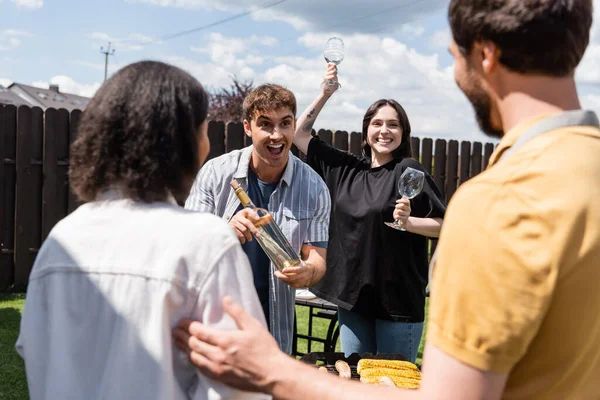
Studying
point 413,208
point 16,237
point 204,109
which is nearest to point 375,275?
point 413,208

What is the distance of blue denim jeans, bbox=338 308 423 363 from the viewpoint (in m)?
3.79

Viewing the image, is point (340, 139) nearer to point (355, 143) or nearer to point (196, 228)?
point (355, 143)

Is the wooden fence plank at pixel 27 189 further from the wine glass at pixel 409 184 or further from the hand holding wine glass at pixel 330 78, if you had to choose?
the wine glass at pixel 409 184

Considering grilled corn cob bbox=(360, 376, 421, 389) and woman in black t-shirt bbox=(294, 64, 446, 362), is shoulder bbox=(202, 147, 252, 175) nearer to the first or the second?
woman in black t-shirt bbox=(294, 64, 446, 362)

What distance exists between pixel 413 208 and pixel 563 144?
9.75 ft

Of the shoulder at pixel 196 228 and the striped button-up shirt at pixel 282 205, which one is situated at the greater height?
the shoulder at pixel 196 228

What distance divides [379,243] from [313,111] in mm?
1131

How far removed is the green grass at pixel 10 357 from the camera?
482 centimetres

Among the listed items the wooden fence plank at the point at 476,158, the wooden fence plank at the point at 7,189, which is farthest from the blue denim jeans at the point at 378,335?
the wooden fence plank at the point at 476,158

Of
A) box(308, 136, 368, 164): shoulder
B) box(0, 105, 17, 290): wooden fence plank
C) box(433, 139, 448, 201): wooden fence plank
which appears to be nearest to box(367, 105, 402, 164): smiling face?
box(308, 136, 368, 164): shoulder

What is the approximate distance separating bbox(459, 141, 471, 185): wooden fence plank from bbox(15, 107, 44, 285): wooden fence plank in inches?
320

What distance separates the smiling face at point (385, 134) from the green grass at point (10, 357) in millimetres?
3348

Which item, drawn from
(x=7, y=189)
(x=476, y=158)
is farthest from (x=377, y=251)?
(x=476, y=158)

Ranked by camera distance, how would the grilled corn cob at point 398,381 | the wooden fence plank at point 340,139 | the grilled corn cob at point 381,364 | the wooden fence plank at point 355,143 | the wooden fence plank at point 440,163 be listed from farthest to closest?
1. the wooden fence plank at point 440,163
2. the wooden fence plank at point 355,143
3. the wooden fence plank at point 340,139
4. the grilled corn cob at point 381,364
5. the grilled corn cob at point 398,381
